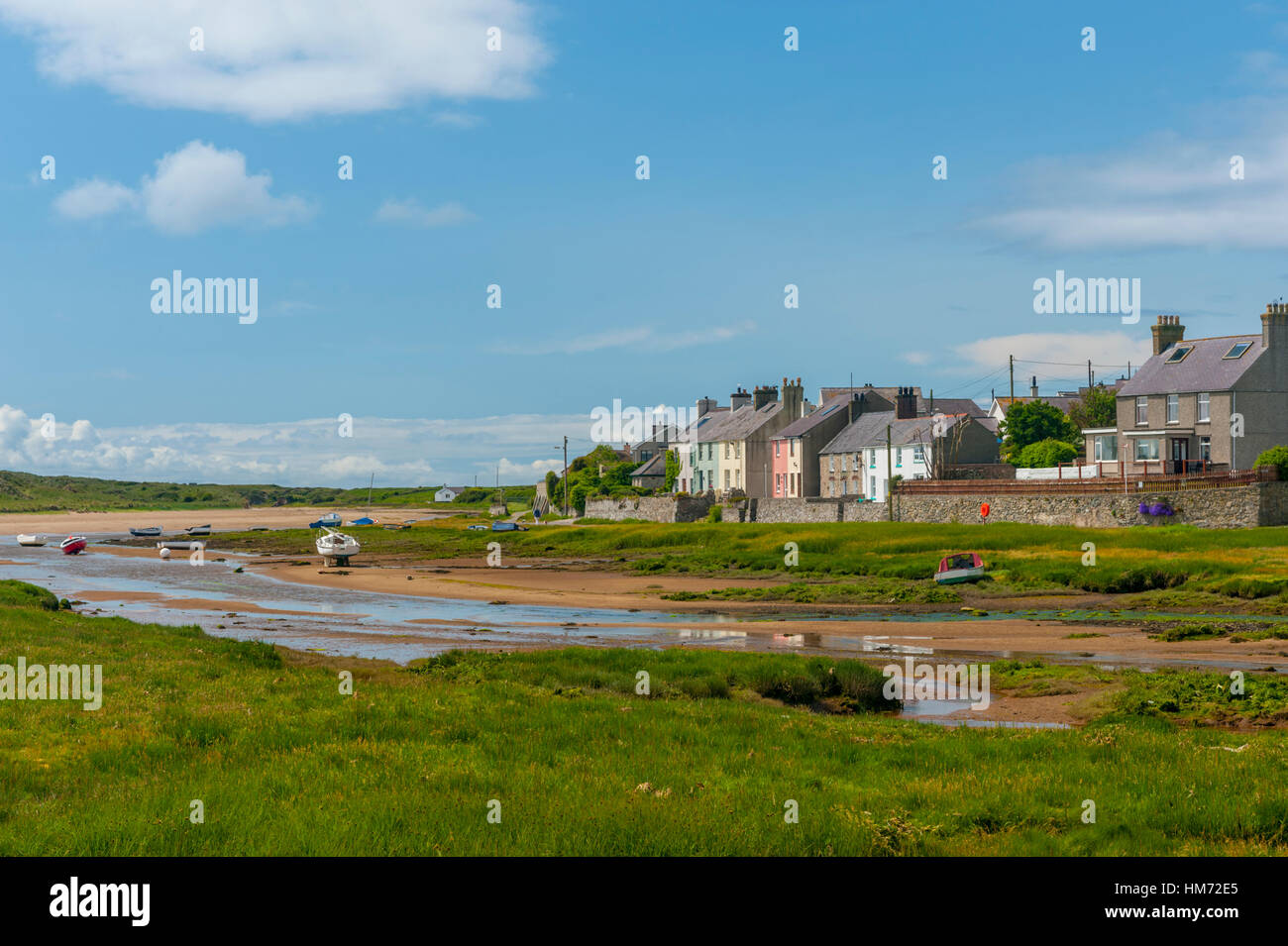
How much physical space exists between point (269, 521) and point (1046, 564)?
15294 centimetres

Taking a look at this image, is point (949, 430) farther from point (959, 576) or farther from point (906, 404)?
point (959, 576)

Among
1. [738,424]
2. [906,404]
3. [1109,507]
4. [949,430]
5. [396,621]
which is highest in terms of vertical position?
[906,404]

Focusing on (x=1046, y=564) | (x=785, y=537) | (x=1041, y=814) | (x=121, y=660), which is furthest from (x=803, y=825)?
(x=785, y=537)

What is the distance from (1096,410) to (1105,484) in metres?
51.3

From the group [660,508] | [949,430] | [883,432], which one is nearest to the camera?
[949,430]

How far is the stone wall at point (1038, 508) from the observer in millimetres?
62000

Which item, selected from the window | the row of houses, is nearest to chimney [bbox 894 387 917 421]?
the row of houses

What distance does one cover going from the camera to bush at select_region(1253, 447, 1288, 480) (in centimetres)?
6112

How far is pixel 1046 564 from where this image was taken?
57.6 metres

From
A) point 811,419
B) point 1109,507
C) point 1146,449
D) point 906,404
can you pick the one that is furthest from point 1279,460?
point 811,419

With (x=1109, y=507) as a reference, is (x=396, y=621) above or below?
below

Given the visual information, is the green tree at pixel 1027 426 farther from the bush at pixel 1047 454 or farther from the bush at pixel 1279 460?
the bush at pixel 1279 460

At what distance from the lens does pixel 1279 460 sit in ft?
201
